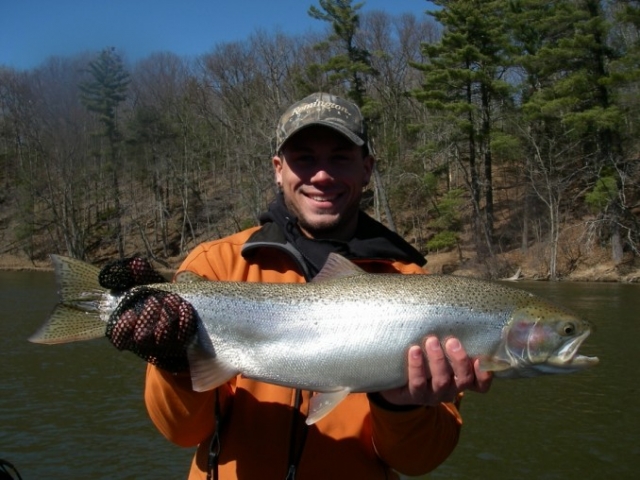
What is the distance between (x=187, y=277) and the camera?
3.18 meters

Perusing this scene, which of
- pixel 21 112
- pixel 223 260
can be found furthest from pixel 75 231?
pixel 223 260

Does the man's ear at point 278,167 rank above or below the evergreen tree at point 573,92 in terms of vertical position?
below

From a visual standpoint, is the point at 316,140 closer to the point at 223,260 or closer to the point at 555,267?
the point at 223,260

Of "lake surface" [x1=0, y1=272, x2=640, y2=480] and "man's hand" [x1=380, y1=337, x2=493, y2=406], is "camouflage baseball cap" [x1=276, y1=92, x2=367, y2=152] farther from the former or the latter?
"lake surface" [x1=0, y1=272, x2=640, y2=480]

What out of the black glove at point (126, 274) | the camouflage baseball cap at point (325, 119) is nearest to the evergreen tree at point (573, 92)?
the camouflage baseball cap at point (325, 119)

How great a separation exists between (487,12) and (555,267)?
13.4m

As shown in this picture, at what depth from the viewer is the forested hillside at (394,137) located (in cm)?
3081

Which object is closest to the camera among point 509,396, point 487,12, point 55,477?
point 55,477

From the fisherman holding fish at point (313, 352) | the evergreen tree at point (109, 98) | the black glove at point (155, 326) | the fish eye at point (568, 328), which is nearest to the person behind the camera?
the black glove at point (155, 326)

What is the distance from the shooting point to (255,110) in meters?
46.8

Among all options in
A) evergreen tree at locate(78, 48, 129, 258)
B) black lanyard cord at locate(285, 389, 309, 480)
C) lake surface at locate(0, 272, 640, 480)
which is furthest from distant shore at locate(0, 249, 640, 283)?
black lanyard cord at locate(285, 389, 309, 480)

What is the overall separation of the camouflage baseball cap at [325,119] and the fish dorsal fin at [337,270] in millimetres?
729

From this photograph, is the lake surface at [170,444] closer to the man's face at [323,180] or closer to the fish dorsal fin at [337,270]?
the man's face at [323,180]

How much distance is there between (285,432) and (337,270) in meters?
0.82
